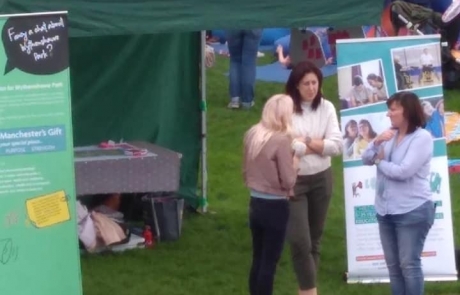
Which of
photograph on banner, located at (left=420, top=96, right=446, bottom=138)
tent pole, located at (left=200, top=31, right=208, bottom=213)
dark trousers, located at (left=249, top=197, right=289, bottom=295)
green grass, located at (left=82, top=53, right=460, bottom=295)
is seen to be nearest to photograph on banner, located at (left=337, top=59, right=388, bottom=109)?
photograph on banner, located at (left=420, top=96, right=446, bottom=138)

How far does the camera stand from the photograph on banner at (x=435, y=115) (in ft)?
25.7

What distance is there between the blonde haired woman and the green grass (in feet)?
3.02

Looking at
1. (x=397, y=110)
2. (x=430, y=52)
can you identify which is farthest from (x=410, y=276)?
(x=430, y=52)

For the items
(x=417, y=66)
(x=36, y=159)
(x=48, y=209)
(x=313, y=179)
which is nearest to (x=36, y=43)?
(x=36, y=159)

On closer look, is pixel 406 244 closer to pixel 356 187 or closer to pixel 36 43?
pixel 356 187

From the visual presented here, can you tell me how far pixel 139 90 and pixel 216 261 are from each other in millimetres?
1796

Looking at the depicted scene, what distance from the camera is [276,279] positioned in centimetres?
826

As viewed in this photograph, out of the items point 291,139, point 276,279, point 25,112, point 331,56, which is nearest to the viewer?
point 25,112

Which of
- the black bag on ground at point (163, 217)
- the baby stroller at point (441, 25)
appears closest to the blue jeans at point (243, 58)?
the baby stroller at point (441, 25)

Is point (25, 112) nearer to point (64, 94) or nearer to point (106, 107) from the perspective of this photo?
point (64, 94)

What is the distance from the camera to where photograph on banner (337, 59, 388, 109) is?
7.76m

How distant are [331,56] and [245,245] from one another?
743cm

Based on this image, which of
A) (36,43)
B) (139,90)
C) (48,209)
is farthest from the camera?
(139,90)

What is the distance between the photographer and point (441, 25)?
1440 cm
